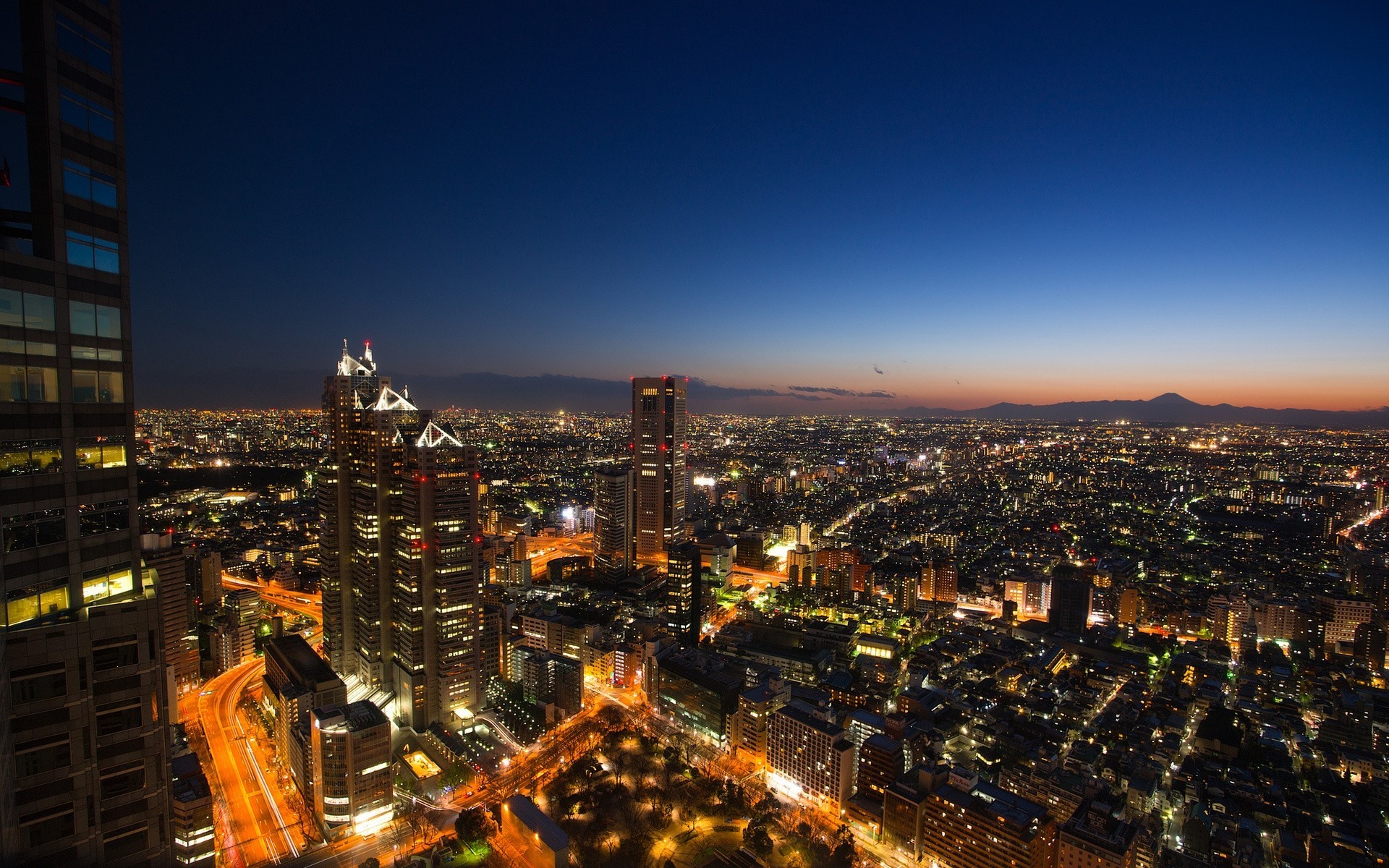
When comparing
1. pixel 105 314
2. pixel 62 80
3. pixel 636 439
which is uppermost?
pixel 62 80

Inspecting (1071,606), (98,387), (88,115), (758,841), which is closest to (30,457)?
(98,387)

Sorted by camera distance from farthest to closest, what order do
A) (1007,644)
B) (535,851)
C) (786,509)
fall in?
(786,509) → (1007,644) → (535,851)

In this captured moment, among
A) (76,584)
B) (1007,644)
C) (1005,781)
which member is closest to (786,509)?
(1007,644)

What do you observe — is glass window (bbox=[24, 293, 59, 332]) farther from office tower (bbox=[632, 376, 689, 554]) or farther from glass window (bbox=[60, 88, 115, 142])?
office tower (bbox=[632, 376, 689, 554])

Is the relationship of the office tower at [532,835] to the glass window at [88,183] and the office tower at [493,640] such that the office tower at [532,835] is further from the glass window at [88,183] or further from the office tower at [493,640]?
the glass window at [88,183]

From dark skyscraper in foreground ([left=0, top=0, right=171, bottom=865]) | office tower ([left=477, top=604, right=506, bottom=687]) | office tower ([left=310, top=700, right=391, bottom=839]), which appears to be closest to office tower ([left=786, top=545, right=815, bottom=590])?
office tower ([left=477, top=604, right=506, bottom=687])

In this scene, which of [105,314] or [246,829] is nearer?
[105,314]

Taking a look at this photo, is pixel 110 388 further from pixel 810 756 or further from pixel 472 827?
pixel 810 756

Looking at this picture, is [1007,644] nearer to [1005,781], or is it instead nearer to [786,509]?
[1005,781]
